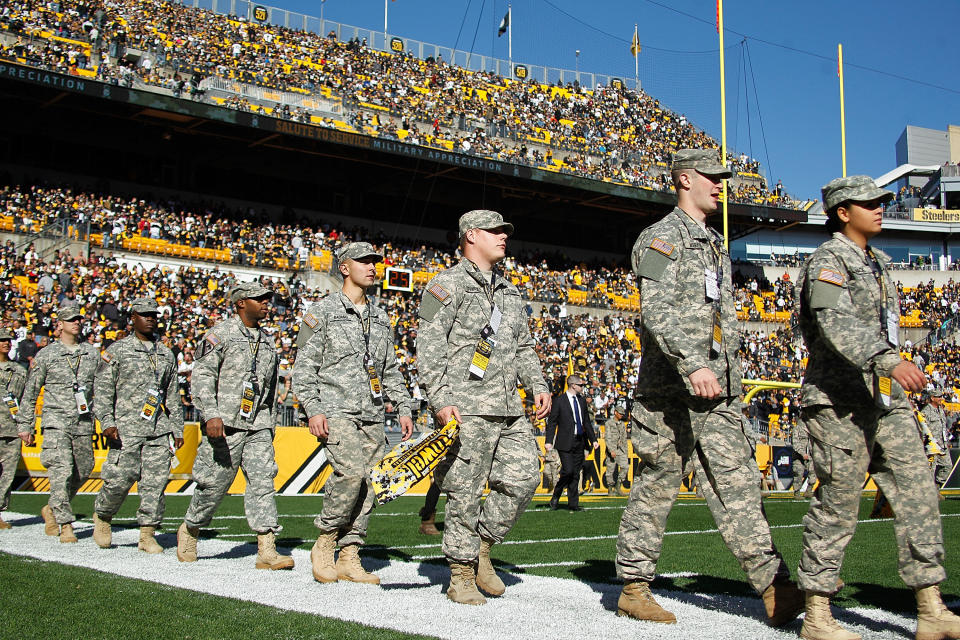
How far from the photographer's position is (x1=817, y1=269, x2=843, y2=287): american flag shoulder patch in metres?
4.21

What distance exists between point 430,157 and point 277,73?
326 inches

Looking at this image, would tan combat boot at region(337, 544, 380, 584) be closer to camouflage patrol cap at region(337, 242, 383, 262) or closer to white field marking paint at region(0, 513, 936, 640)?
white field marking paint at region(0, 513, 936, 640)

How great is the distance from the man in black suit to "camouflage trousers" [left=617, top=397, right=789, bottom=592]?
8675 millimetres

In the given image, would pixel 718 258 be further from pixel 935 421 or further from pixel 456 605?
pixel 935 421

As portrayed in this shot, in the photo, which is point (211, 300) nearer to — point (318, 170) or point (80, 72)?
point (80, 72)

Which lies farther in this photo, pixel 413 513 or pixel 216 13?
pixel 216 13

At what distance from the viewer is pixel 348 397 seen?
6.15 m

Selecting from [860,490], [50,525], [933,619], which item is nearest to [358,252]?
[860,490]

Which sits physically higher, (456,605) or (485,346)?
(485,346)

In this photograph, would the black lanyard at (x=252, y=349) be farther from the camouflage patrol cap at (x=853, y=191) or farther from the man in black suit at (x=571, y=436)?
the man in black suit at (x=571, y=436)

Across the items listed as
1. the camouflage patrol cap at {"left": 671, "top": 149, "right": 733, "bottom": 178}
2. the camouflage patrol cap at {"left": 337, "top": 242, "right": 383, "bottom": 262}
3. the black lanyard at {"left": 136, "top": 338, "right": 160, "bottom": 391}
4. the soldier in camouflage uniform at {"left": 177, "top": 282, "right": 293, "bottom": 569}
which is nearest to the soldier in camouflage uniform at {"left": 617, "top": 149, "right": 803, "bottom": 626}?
the camouflage patrol cap at {"left": 671, "top": 149, "right": 733, "bottom": 178}

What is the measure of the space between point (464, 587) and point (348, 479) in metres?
1.45

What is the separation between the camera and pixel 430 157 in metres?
34.0

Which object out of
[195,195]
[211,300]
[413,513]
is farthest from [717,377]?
[195,195]
